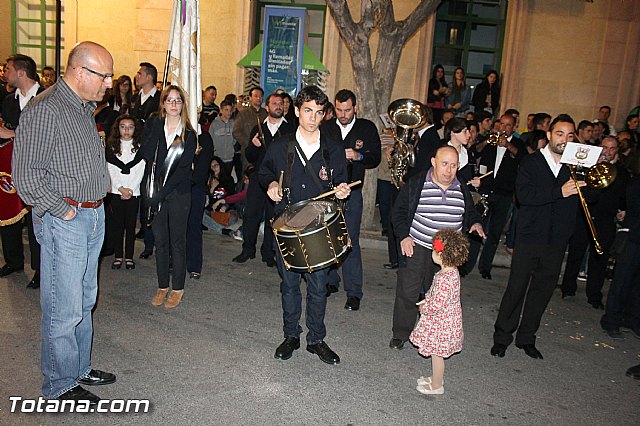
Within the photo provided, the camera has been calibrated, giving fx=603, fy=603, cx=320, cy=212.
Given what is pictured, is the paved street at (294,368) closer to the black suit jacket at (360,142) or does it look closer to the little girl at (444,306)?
the little girl at (444,306)

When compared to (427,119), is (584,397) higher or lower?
lower

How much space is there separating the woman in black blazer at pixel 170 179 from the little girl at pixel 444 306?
9.24 ft

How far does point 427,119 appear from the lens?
7684 millimetres

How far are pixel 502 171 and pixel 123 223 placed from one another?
5090 mm

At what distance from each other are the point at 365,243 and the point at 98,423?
632 cm

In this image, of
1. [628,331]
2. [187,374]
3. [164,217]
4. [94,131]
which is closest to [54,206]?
[94,131]

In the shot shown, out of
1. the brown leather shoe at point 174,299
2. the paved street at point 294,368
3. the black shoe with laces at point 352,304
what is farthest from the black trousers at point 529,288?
the brown leather shoe at point 174,299

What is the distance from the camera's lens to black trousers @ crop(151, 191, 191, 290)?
6.25 meters

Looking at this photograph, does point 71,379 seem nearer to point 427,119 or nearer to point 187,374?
point 187,374

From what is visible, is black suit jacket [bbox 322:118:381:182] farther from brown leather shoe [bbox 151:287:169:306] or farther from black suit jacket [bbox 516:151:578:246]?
brown leather shoe [bbox 151:287:169:306]

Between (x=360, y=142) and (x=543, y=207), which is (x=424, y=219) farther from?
(x=360, y=142)

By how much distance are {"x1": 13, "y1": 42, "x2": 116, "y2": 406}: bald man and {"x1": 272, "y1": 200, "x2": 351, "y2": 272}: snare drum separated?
138 cm

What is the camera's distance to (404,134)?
25.4 ft

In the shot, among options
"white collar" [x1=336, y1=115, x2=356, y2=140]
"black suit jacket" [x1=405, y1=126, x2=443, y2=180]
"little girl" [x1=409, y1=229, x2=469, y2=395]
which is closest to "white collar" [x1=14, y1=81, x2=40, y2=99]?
"white collar" [x1=336, y1=115, x2=356, y2=140]
